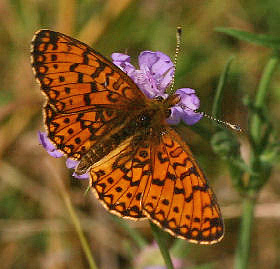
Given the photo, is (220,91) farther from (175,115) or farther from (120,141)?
(120,141)

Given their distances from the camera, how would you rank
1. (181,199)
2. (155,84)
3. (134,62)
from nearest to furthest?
1. (181,199)
2. (155,84)
3. (134,62)

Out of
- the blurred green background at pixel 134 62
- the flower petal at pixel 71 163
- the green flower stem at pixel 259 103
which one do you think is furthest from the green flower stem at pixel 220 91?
the blurred green background at pixel 134 62

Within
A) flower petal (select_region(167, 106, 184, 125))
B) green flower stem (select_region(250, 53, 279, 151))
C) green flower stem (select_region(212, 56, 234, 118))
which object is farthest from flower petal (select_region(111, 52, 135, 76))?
green flower stem (select_region(250, 53, 279, 151))

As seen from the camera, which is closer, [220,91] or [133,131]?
[133,131]

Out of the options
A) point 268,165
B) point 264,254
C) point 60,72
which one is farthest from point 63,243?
point 60,72

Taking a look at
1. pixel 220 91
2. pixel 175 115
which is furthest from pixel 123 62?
A: pixel 220 91
